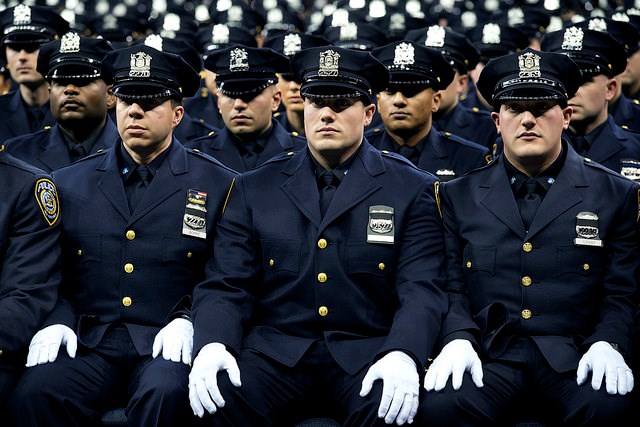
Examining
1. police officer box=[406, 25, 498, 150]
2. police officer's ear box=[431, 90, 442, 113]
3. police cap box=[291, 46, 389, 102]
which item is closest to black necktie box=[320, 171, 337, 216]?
police cap box=[291, 46, 389, 102]

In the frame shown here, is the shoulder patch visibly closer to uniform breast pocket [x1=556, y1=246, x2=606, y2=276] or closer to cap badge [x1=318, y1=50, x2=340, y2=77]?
cap badge [x1=318, y1=50, x2=340, y2=77]

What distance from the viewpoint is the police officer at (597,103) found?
7.15 m

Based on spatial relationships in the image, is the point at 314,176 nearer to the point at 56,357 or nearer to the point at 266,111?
the point at 56,357

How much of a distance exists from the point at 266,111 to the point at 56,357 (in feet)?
9.93

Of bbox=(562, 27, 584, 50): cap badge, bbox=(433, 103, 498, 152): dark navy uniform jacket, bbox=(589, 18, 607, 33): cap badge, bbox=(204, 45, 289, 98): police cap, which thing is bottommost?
bbox=(433, 103, 498, 152): dark navy uniform jacket

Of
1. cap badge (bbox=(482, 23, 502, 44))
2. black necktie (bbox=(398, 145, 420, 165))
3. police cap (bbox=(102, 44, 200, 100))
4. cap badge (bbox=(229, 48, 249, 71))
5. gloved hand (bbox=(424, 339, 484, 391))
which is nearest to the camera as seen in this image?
gloved hand (bbox=(424, 339, 484, 391))

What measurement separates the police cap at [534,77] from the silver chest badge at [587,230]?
0.66m

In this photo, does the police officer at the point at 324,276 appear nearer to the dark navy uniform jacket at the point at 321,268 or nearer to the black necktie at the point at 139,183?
the dark navy uniform jacket at the point at 321,268

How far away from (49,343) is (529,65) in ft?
9.67

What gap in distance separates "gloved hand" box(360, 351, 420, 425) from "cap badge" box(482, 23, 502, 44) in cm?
574


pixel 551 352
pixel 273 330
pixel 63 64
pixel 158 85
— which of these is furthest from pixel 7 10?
pixel 551 352

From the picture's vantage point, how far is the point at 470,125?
334 inches

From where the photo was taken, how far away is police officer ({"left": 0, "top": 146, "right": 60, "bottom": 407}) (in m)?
5.30

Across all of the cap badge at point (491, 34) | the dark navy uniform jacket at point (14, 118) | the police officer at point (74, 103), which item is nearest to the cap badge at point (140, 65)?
the police officer at point (74, 103)
